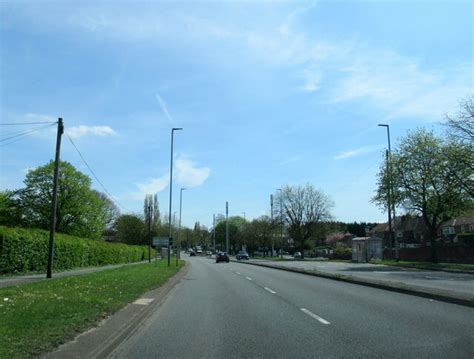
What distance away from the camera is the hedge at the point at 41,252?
28047 millimetres

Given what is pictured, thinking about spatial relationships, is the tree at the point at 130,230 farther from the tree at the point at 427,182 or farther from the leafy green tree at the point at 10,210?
the tree at the point at 427,182

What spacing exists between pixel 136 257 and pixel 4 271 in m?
44.7

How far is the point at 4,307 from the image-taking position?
12.1m

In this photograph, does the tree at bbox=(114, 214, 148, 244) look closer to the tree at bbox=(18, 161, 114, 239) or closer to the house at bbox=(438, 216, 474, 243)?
the tree at bbox=(18, 161, 114, 239)

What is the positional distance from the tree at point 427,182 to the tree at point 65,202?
3932 cm

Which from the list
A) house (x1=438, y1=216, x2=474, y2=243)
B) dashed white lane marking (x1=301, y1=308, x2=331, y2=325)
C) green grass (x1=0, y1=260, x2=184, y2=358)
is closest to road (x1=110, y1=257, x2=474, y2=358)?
dashed white lane marking (x1=301, y1=308, x2=331, y2=325)

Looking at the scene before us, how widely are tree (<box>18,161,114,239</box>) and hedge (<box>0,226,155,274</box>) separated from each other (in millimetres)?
14053

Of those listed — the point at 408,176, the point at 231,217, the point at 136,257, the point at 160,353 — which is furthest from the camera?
the point at 231,217

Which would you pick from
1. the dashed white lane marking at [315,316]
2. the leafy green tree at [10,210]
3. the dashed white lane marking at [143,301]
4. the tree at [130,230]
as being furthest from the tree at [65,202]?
the dashed white lane marking at [315,316]

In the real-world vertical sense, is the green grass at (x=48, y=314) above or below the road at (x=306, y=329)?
above

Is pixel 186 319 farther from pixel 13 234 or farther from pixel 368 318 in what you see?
pixel 13 234

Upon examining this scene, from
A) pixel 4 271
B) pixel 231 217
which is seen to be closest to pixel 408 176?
pixel 4 271

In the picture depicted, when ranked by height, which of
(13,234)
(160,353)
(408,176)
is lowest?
(160,353)

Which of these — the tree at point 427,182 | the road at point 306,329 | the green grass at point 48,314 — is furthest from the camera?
the tree at point 427,182
